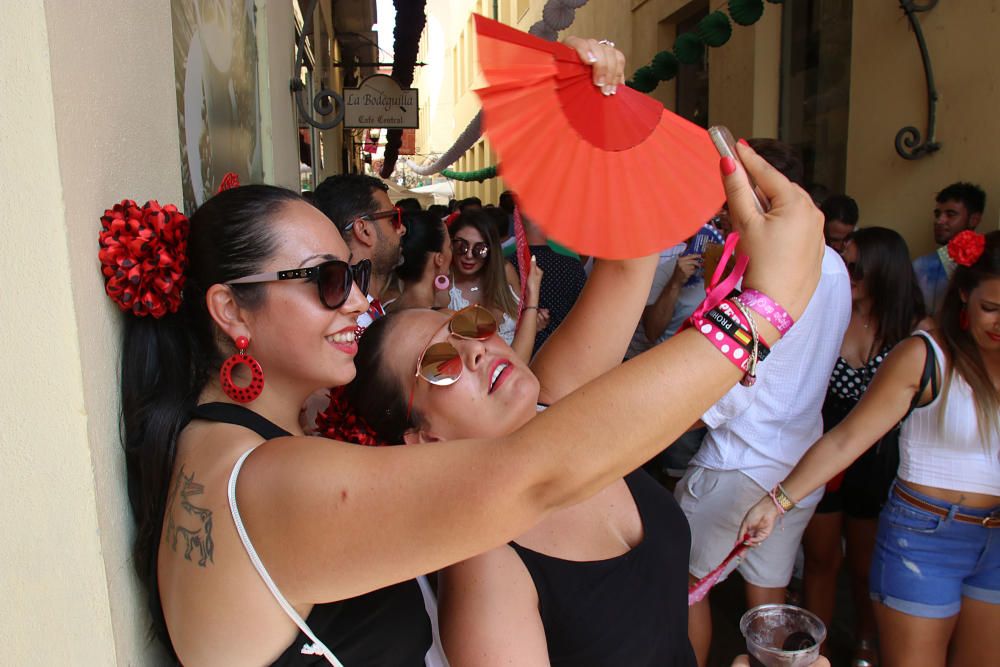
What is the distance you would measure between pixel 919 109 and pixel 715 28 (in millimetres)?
2273

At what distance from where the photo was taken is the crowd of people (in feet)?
3.17

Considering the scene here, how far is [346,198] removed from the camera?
3.50 meters

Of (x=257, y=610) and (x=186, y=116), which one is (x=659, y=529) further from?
(x=186, y=116)

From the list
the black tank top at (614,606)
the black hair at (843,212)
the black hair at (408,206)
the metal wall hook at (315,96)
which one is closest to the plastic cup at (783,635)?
the black tank top at (614,606)

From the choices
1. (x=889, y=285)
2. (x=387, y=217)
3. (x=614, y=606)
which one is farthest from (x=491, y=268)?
(x=614, y=606)

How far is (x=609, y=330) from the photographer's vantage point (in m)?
1.70

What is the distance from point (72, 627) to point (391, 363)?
734 millimetres

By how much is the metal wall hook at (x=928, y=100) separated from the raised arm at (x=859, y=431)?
314 centimetres

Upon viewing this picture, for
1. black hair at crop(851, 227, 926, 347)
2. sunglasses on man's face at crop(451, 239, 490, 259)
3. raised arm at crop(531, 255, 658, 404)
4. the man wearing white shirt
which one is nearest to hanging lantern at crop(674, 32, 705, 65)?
sunglasses on man's face at crop(451, 239, 490, 259)

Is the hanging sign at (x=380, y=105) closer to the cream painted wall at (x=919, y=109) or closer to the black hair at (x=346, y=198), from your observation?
the cream painted wall at (x=919, y=109)

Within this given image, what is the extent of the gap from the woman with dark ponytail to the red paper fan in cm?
9

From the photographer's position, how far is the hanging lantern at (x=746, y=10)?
6.25 meters

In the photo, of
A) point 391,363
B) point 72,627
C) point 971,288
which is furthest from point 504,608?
point 971,288

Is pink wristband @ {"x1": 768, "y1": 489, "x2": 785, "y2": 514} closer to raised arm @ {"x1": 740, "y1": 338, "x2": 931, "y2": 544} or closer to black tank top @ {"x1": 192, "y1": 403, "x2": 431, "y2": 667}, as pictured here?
raised arm @ {"x1": 740, "y1": 338, "x2": 931, "y2": 544}
